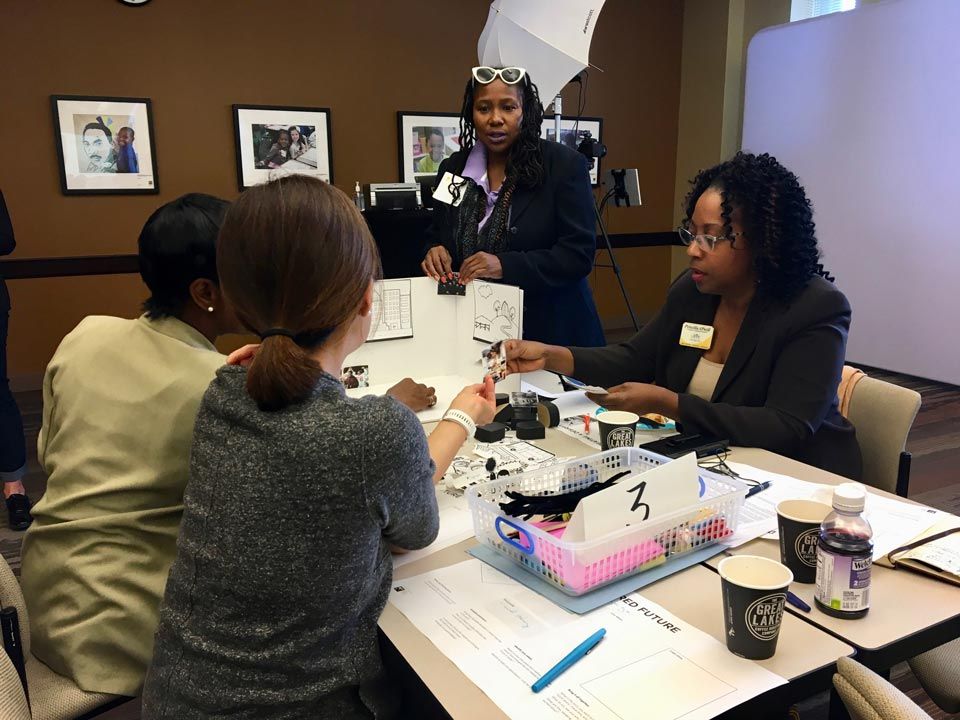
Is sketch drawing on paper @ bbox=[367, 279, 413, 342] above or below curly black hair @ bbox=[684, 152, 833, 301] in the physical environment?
below

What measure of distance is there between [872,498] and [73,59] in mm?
4978

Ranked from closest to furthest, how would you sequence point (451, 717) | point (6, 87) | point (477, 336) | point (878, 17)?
point (451, 717)
point (477, 336)
point (6, 87)
point (878, 17)

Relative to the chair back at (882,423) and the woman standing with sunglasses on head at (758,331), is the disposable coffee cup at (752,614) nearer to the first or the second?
the woman standing with sunglasses on head at (758,331)

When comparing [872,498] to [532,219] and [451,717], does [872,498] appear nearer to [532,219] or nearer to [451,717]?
[451,717]

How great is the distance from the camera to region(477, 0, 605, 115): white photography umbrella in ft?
8.22

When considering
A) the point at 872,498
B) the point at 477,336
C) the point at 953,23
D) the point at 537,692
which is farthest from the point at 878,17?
the point at 537,692

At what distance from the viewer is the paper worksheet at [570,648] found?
2.75ft

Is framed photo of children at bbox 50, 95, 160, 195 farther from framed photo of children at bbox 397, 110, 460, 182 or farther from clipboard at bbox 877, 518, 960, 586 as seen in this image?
clipboard at bbox 877, 518, 960, 586

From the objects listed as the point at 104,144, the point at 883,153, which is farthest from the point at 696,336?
the point at 104,144

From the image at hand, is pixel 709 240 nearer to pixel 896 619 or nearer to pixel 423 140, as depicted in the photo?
pixel 896 619

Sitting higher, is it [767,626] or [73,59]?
[73,59]

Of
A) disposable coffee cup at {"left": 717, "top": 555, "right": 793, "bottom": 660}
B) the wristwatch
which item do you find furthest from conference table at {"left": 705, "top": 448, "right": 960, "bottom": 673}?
the wristwatch

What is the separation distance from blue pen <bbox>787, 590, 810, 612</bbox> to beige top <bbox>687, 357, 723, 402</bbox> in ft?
2.79

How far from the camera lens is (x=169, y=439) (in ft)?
4.23
